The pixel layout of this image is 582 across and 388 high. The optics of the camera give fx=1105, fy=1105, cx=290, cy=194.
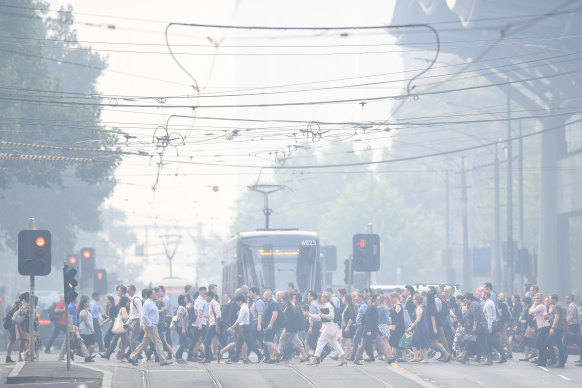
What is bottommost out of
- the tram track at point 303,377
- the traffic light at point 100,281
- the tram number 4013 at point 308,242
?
the tram track at point 303,377

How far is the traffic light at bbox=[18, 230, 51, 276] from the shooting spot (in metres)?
20.8

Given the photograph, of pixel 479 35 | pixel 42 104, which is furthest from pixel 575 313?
pixel 479 35

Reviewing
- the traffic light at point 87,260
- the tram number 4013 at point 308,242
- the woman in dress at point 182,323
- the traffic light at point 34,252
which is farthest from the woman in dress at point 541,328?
the traffic light at point 87,260

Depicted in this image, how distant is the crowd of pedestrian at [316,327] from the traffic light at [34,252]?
2.97m

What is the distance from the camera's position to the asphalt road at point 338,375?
64.2ft

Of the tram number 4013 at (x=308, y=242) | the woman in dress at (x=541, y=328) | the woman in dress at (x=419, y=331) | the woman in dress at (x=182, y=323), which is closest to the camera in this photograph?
the woman in dress at (x=541, y=328)

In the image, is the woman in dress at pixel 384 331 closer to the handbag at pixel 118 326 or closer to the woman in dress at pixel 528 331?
the woman in dress at pixel 528 331

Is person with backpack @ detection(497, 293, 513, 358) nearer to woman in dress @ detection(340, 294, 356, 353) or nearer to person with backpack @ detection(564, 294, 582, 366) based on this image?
person with backpack @ detection(564, 294, 582, 366)

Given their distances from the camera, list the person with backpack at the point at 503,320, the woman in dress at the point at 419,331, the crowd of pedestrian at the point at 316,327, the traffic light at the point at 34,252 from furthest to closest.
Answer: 1. the person with backpack at the point at 503,320
2. the woman in dress at the point at 419,331
3. the crowd of pedestrian at the point at 316,327
4. the traffic light at the point at 34,252

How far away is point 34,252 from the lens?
20.9 metres

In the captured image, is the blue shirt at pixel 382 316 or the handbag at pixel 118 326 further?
the blue shirt at pixel 382 316

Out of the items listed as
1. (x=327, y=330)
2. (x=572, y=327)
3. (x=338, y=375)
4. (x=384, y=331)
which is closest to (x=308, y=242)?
(x=384, y=331)

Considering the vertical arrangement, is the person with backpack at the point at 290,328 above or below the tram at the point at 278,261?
below

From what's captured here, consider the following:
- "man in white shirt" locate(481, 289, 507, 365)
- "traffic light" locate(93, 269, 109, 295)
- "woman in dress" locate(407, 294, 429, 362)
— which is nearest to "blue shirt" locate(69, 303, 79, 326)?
"woman in dress" locate(407, 294, 429, 362)
